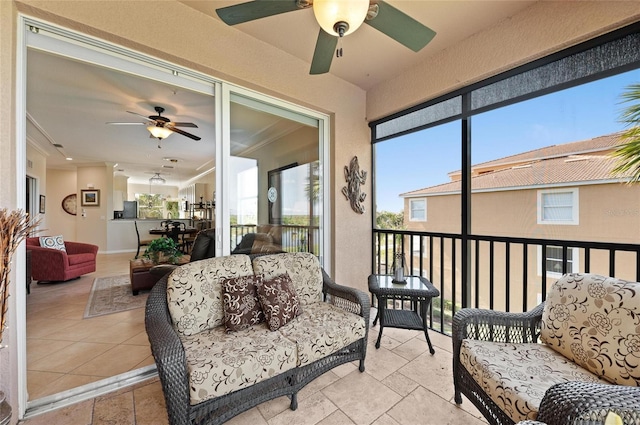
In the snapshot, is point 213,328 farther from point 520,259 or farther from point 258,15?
point 520,259

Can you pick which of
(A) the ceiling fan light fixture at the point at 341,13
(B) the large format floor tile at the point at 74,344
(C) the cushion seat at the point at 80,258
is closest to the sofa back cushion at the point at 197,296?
(B) the large format floor tile at the point at 74,344

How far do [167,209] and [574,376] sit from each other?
36.4 ft

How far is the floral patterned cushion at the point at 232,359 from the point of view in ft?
4.24

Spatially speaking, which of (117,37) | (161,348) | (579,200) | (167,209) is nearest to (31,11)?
(117,37)

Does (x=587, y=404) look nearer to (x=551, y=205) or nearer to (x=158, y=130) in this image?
(x=551, y=205)

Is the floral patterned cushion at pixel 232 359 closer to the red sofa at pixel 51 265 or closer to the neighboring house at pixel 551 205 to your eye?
the neighboring house at pixel 551 205

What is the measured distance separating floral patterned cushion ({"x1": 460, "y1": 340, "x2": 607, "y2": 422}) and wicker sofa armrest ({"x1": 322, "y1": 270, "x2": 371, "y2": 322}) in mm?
700

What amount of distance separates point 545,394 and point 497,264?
1.75m

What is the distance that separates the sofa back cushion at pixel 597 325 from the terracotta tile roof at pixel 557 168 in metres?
0.91

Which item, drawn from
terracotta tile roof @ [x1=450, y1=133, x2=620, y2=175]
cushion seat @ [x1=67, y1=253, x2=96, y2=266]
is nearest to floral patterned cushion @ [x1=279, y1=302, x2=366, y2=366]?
terracotta tile roof @ [x1=450, y1=133, x2=620, y2=175]

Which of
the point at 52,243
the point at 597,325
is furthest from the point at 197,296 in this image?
the point at 52,243

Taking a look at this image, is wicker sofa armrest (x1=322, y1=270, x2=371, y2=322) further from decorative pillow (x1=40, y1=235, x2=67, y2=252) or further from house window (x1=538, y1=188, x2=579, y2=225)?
decorative pillow (x1=40, y1=235, x2=67, y2=252)

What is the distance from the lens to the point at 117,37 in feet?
5.84

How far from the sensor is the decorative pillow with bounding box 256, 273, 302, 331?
179 centimetres
